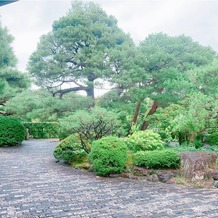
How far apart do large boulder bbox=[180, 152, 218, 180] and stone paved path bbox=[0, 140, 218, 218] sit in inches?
29.2

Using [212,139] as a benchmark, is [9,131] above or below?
above

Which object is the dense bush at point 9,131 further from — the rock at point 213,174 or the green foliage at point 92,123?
the rock at point 213,174

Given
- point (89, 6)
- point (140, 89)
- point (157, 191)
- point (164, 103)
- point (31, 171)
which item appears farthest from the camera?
point (89, 6)

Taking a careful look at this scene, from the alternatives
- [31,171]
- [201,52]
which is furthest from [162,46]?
[31,171]

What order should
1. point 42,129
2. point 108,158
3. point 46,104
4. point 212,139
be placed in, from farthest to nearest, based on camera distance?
point 42,129, point 46,104, point 212,139, point 108,158

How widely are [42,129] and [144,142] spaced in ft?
42.7

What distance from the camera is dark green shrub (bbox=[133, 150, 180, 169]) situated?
7.96 metres

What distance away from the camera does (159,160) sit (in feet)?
26.0

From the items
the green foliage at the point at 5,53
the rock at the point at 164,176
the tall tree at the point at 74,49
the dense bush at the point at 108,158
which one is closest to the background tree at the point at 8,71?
the green foliage at the point at 5,53

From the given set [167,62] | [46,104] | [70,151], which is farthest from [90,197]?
[167,62]

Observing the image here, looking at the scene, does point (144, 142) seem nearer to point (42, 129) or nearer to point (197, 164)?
point (197, 164)

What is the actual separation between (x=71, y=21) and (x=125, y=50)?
10.6ft

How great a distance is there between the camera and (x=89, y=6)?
14422 millimetres

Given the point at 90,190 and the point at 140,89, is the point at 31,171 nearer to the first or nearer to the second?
the point at 90,190
